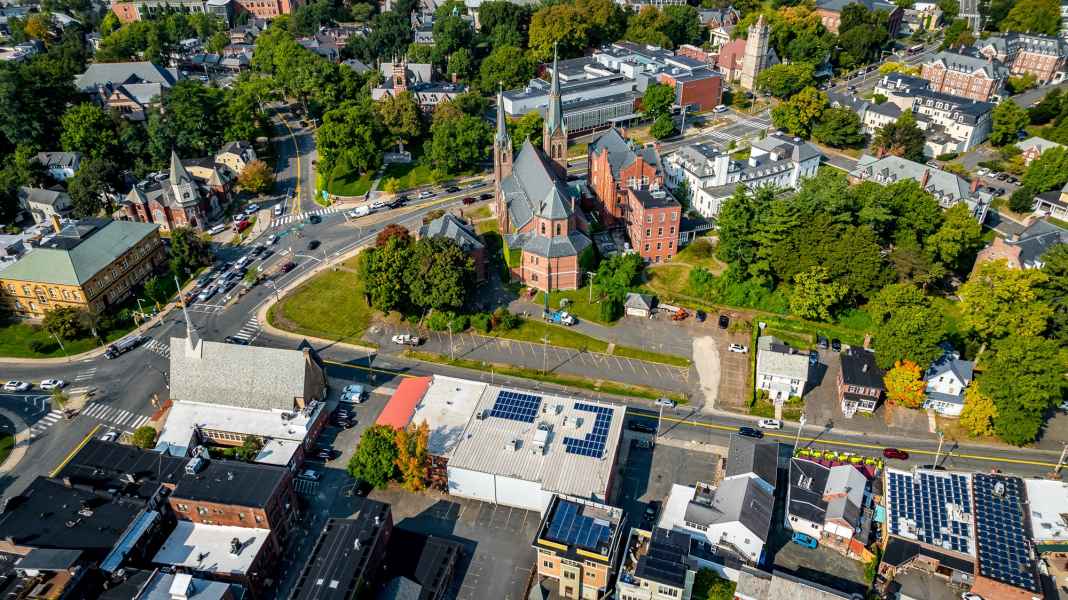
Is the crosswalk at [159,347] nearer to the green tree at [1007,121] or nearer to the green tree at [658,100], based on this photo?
the green tree at [658,100]

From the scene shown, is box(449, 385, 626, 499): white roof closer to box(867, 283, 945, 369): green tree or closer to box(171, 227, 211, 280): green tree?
box(867, 283, 945, 369): green tree

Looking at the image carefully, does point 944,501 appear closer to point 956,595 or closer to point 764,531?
point 956,595

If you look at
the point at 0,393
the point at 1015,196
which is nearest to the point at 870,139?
the point at 1015,196

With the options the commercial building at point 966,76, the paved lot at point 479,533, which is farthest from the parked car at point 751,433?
the commercial building at point 966,76

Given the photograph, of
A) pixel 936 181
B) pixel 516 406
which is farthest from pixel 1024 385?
pixel 516 406

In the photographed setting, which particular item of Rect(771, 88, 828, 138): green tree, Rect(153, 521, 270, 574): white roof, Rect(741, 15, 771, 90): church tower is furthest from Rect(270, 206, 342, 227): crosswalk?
Rect(741, 15, 771, 90): church tower
